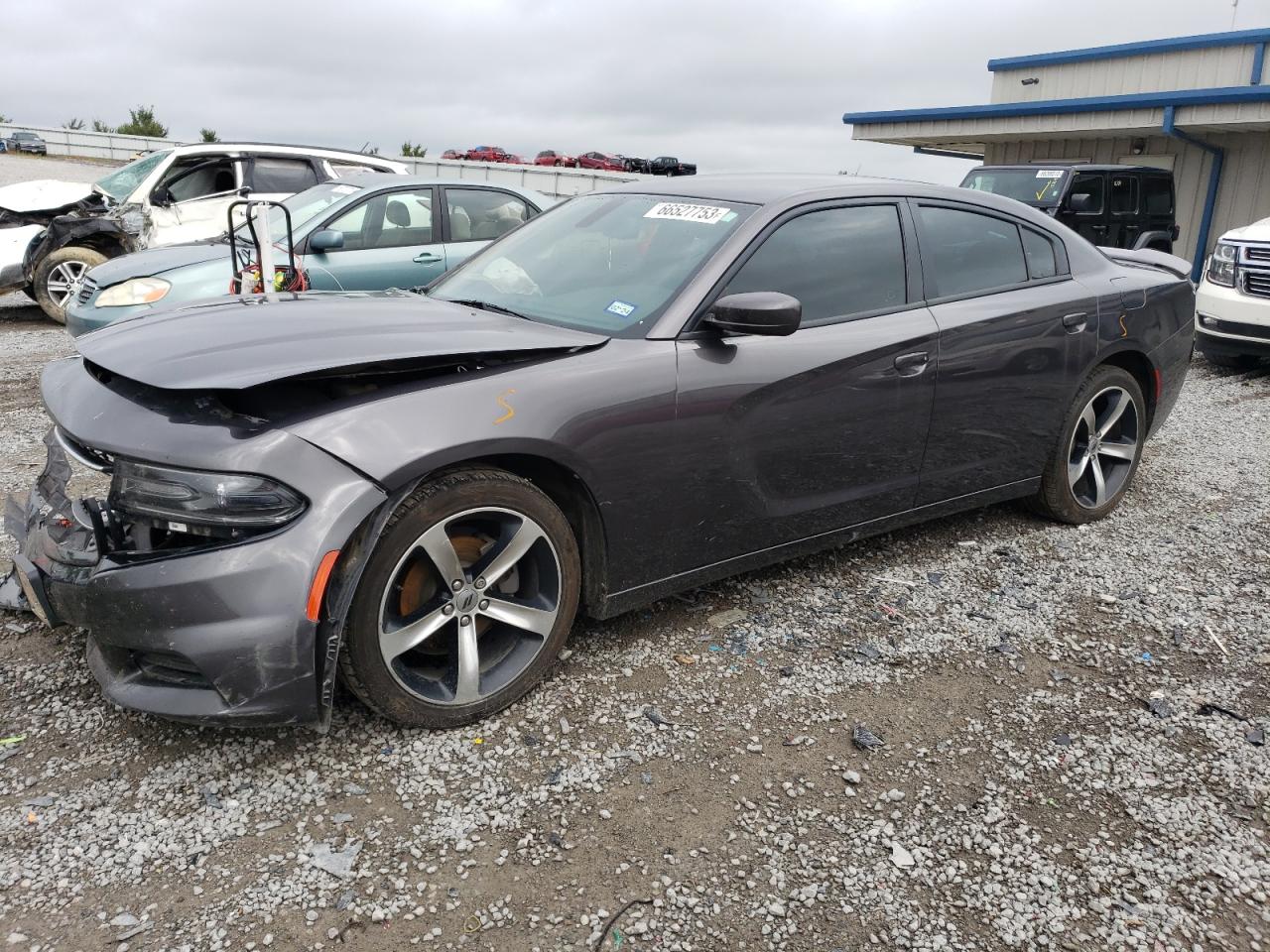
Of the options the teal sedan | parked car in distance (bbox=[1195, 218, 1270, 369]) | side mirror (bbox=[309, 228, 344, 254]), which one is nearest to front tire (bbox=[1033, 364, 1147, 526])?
the teal sedan

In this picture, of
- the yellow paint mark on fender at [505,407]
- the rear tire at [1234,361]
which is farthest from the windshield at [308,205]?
the rear tire at [1234,361]

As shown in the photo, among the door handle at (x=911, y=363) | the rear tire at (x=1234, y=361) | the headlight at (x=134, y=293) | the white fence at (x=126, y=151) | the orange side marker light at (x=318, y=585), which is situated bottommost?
the rear tire at (x=1234, y=361)

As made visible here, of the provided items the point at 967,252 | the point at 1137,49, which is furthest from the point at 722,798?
the point at 1137,49

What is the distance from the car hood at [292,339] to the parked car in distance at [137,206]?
24.1 ft

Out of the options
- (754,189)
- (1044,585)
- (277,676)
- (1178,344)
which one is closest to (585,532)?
(277,676)

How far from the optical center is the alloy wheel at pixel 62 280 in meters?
9.94

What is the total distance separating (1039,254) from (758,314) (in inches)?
81.0

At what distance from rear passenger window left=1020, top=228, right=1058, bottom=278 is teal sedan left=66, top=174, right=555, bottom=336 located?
3.54m

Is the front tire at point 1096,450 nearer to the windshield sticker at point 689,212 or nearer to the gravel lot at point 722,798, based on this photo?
the gravel lot at point 722,798

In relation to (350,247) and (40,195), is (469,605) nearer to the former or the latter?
(350,247)

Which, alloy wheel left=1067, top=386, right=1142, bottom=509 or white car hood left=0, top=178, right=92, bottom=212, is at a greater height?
white car hood left=0, top=178, right=92, bottom=212

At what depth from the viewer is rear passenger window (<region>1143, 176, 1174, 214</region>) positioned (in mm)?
12938

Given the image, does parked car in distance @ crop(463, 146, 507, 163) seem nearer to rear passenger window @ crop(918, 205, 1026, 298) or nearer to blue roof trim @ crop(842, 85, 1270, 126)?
blue roof trim @ crop(842, 85, 1270, 126)

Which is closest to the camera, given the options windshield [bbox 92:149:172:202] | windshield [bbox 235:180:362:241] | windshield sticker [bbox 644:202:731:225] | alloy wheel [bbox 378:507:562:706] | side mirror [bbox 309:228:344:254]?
alloy wheel [bbox 378:507:562:706]
